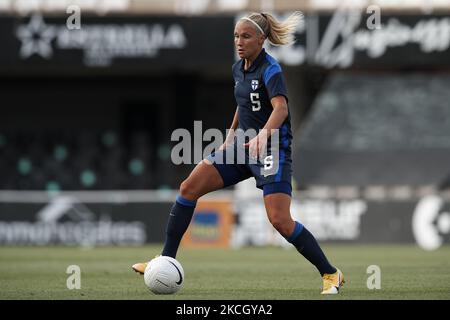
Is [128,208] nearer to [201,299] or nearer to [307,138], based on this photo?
[307,138]

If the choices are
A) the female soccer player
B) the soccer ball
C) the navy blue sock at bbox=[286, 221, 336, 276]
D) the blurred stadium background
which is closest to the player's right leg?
the female soccer player

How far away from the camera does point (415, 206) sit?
18.2 metres

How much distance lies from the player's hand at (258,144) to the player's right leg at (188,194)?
539 millimetres

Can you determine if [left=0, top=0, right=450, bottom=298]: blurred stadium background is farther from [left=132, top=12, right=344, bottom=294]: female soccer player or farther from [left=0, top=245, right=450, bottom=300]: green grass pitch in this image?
[left=132, top=12, right=344, bottom=294]: female soccer player

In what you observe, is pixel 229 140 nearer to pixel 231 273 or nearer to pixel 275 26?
pixel 275 26

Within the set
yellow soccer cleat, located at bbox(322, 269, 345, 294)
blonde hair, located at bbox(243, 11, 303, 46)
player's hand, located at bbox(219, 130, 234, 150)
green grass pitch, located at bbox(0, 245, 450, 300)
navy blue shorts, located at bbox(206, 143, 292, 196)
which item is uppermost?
blonde hair, located at bbox(243, 11, 303, 46)

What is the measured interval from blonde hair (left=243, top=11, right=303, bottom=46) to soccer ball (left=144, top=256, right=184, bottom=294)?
1.99 meters

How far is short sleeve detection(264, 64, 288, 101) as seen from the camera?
8.32 metres

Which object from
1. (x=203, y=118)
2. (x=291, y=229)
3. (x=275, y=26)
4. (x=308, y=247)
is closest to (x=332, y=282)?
(x=308, y=247)

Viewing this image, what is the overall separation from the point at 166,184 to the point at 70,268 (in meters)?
10.1

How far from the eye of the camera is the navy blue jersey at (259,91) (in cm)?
838

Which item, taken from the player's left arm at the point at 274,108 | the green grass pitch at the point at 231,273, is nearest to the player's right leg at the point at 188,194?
the green grass pitch at the point at 231,273

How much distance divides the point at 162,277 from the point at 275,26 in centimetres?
220

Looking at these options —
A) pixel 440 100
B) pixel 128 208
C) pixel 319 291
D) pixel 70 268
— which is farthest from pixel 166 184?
pixel 319 291
